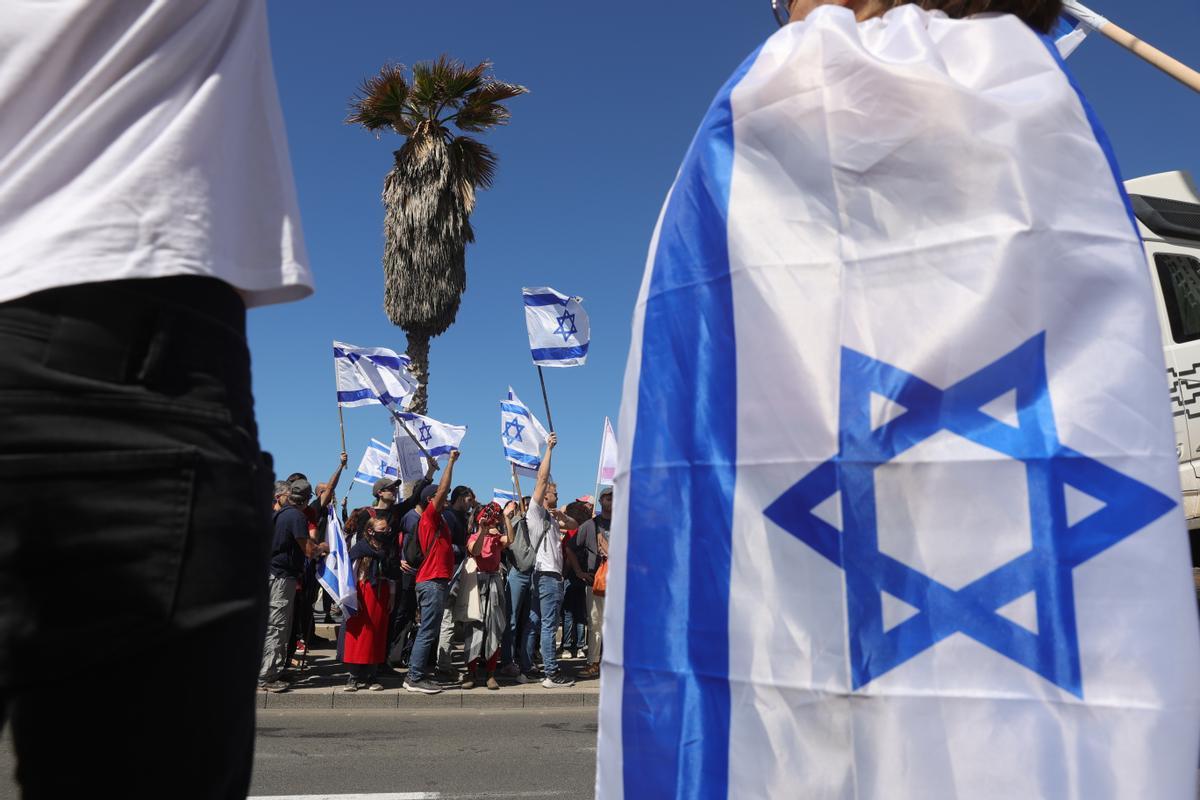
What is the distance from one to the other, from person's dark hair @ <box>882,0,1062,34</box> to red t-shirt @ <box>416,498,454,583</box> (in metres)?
8.17

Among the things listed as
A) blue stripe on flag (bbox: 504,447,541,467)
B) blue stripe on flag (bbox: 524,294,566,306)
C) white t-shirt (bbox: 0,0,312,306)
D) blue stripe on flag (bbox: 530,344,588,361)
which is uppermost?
blue stripe on flag (bbox: 524,294,566,306)

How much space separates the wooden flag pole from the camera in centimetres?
457

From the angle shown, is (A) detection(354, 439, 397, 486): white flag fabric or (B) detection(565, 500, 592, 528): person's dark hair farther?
(A) detection(354, 439, 397, 486): white flag fabric

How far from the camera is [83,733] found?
95 cm

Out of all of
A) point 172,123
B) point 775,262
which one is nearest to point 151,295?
point 172,123

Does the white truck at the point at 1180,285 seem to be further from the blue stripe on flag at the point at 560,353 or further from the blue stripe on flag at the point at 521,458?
the blue stripe on flag at the point at 521,458

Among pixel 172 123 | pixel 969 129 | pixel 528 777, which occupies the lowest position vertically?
pixel 528 777

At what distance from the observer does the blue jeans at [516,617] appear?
10477 millimetres

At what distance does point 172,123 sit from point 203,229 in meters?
0.12

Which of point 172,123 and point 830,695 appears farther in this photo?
point 830,695

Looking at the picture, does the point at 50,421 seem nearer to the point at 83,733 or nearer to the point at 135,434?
the point at 135,434

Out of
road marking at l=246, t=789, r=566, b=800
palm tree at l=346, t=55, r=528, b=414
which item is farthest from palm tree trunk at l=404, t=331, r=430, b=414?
road marking at l=246, t=789, r=566, b=800

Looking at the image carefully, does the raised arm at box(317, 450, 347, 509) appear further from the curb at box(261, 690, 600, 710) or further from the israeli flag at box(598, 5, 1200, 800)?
the israeli flag at box(598, 5, 1200, 800)

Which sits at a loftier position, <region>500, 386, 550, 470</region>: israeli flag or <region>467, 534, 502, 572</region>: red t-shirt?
<region>500, 386, 550, 470</region>: israeli flag
